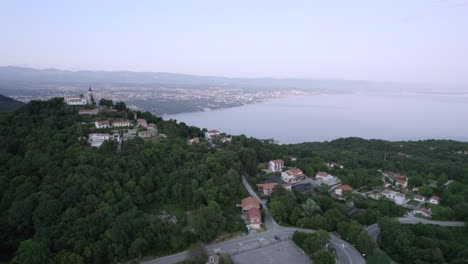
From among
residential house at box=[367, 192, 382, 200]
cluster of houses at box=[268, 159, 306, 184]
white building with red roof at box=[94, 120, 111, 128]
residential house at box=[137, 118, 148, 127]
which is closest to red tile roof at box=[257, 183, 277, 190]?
cluster of houses at box=[268, 159, 306, 184]

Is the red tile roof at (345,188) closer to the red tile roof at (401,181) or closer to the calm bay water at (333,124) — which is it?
the red tile roof at (401,181)

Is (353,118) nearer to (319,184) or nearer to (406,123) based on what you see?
(406,123)

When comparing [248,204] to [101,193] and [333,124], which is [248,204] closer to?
[101,193]

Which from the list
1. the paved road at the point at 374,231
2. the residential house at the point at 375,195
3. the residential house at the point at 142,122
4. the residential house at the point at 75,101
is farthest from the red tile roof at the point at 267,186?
the residential house at the point at 75,101

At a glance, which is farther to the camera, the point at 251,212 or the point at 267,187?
the point at 267,187

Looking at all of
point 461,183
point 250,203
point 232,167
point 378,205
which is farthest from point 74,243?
point 461,183

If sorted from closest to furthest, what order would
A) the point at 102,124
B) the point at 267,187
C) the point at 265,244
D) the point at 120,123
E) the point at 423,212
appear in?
the point at 265,244
the point at 423,212
the point at 267,187
the point at 102,124
the point at 120,123

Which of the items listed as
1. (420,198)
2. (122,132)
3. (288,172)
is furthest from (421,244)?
(122,132)
